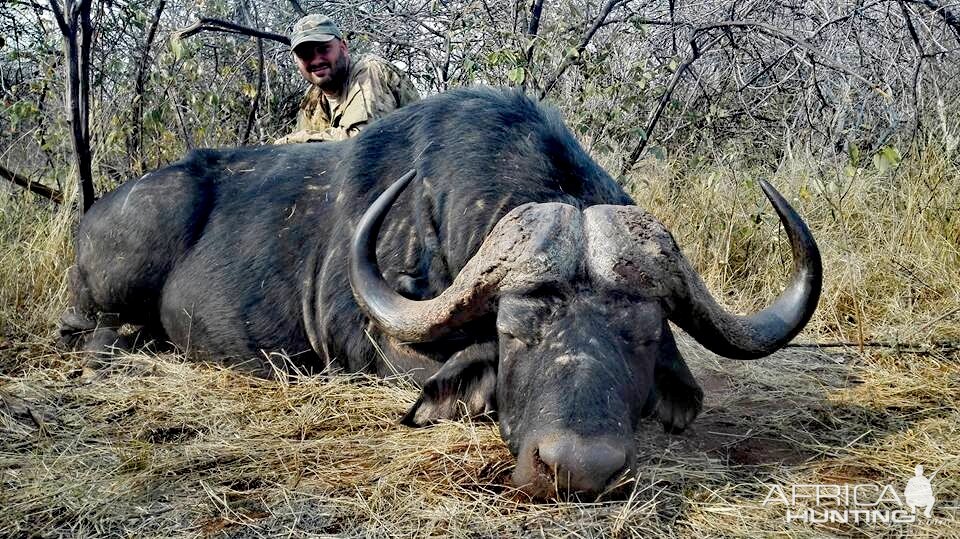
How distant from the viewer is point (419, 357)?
11.1ft

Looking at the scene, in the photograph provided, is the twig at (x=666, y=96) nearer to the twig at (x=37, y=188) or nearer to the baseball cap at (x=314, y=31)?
the baseball cap at (x=314, y=31)

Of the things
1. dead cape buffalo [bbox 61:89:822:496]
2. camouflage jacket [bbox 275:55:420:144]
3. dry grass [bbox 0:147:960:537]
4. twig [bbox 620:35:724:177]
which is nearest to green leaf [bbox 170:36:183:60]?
dead cape buffalo [bbox 61:89:822:496]

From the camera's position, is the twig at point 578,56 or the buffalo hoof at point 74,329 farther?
the twig at point 578,56

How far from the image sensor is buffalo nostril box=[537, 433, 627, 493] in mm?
2275

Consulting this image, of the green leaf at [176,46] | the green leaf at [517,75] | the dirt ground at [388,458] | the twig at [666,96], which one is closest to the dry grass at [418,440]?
the dirt ground at [388,458]

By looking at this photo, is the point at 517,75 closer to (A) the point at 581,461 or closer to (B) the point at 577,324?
(B) the point at 577,324

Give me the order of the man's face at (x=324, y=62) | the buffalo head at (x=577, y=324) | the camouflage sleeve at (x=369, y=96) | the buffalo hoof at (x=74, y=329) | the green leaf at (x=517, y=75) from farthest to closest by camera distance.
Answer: the man's face at (x=324, y=62), the green leaf at (x=517, y=75), the camouflage sleeve at (x=369, y=96), the buffalo hoof at (x=74, y=329), the buffalo head at (x=577, y=324)

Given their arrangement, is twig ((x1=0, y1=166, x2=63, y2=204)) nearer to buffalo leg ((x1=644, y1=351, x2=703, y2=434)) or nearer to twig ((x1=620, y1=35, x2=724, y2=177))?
twig ((x1=620, y1=35, x2=724, y2=177))

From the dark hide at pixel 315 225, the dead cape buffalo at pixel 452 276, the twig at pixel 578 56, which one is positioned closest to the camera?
the dead cape buffalo at pixel 452 276

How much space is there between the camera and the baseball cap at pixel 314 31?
5.27 metres

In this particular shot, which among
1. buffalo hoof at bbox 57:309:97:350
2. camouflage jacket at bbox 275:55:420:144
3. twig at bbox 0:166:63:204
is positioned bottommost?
buffalo hoof at bbox 57:309:97:350

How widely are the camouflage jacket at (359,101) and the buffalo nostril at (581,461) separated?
10.1 feet

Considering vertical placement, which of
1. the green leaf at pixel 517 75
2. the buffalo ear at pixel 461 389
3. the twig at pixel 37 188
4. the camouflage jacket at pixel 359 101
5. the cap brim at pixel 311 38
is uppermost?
the cap brim at pixel 311 38

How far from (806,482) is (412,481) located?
126cm
